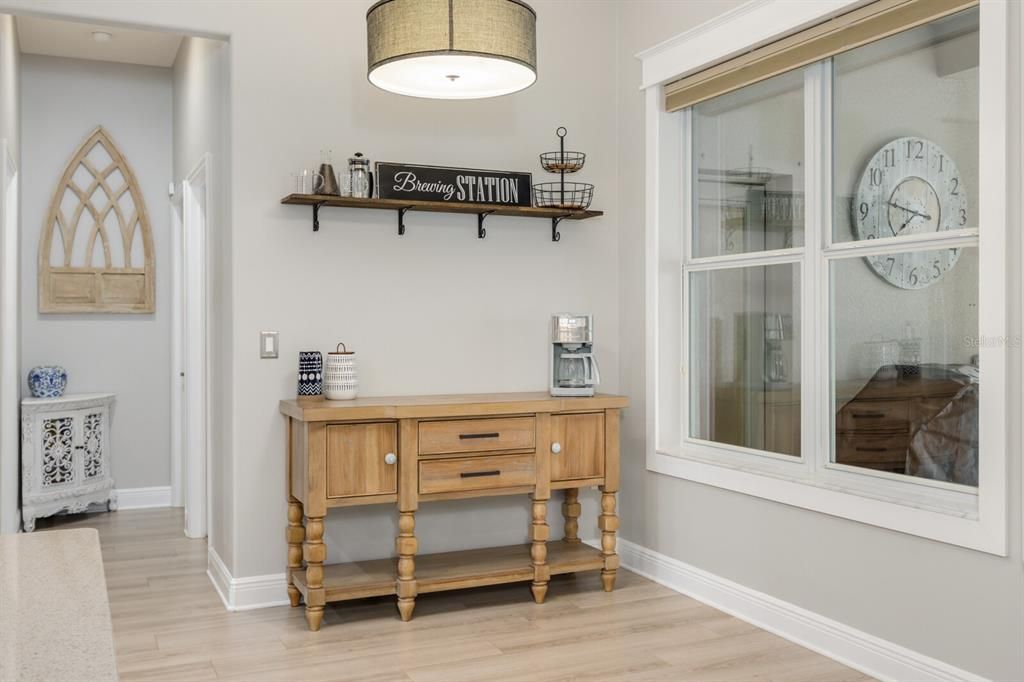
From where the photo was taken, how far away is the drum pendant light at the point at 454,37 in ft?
8.25

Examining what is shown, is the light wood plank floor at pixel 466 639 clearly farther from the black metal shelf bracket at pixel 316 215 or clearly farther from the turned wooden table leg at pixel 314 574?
the black metal shelf bracket at pixel 316 215

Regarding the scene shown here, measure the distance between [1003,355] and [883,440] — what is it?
623 millimetres

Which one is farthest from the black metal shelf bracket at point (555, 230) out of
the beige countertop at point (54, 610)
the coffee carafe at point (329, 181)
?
the beige countertop at point (54, 610)

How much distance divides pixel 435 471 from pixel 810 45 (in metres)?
2.13

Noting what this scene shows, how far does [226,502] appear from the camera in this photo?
407 cm

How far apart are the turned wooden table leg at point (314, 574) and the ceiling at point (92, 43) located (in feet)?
10.2

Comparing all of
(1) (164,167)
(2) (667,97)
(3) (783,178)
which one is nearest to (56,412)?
(1) (164,167)

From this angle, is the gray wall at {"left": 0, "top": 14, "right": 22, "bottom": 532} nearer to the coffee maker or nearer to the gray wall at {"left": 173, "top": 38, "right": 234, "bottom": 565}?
the gray wall at {"left": 173, "top": 38, "right": 234, "bottom": 565}

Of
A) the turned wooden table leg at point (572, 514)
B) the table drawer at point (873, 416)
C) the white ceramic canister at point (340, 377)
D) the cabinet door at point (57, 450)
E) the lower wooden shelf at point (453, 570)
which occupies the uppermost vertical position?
the white ceramic canister at point (340, 377)

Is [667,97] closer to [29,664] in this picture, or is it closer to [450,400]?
[450,400]

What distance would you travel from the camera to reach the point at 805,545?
11.1 feet

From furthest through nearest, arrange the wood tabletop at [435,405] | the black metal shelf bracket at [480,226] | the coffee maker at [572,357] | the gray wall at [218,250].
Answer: the black metal shelf bracket at [480,226] → the coffee maker at [572,357] → the gray wall at [218,250] → the wood tabletop at [435,405]

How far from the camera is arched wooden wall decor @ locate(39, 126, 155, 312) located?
19.2 feet

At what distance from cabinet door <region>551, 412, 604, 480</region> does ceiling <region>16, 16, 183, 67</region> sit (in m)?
3.19
